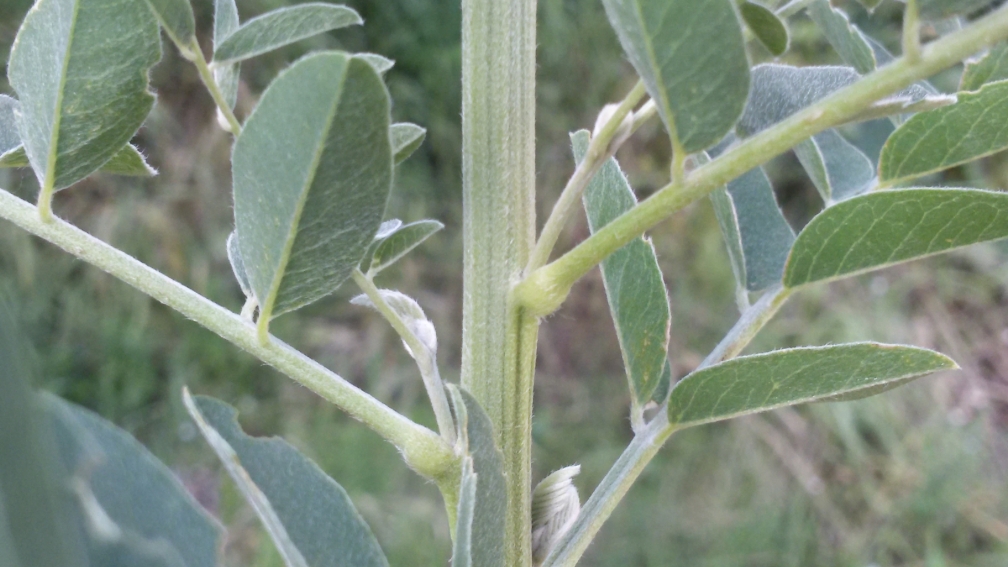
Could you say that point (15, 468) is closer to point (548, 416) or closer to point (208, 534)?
point (208, 534)

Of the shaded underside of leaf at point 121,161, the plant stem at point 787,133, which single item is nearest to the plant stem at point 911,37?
the plant stem at point 787,133

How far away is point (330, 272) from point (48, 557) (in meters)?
0.19

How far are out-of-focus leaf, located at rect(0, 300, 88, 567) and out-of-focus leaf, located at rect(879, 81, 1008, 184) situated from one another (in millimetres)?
404

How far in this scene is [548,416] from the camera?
2.20 meters

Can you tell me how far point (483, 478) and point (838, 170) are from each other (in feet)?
1.16

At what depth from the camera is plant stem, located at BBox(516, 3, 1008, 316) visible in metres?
0.28

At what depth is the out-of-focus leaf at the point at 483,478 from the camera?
1.10 feet

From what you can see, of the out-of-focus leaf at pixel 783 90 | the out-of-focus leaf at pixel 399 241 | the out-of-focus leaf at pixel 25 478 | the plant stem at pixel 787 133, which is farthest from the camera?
the out-of-focus leaf at pixel 399 241

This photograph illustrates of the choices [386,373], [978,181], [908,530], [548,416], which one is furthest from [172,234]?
[978,181]

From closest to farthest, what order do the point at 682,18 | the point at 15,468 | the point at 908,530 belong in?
1. the point at 15,468
2. the point at 682,18
3. the point at 908,530

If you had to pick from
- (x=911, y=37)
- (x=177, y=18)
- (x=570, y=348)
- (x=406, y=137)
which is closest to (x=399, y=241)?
(x=406, y=137)

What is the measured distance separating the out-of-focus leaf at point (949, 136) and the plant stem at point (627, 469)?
0.31 ft

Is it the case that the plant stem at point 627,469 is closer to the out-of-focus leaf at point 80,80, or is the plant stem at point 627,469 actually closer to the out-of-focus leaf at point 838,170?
the out-of-focus leaf at point 838,170

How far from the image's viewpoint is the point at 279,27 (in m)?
0.41
